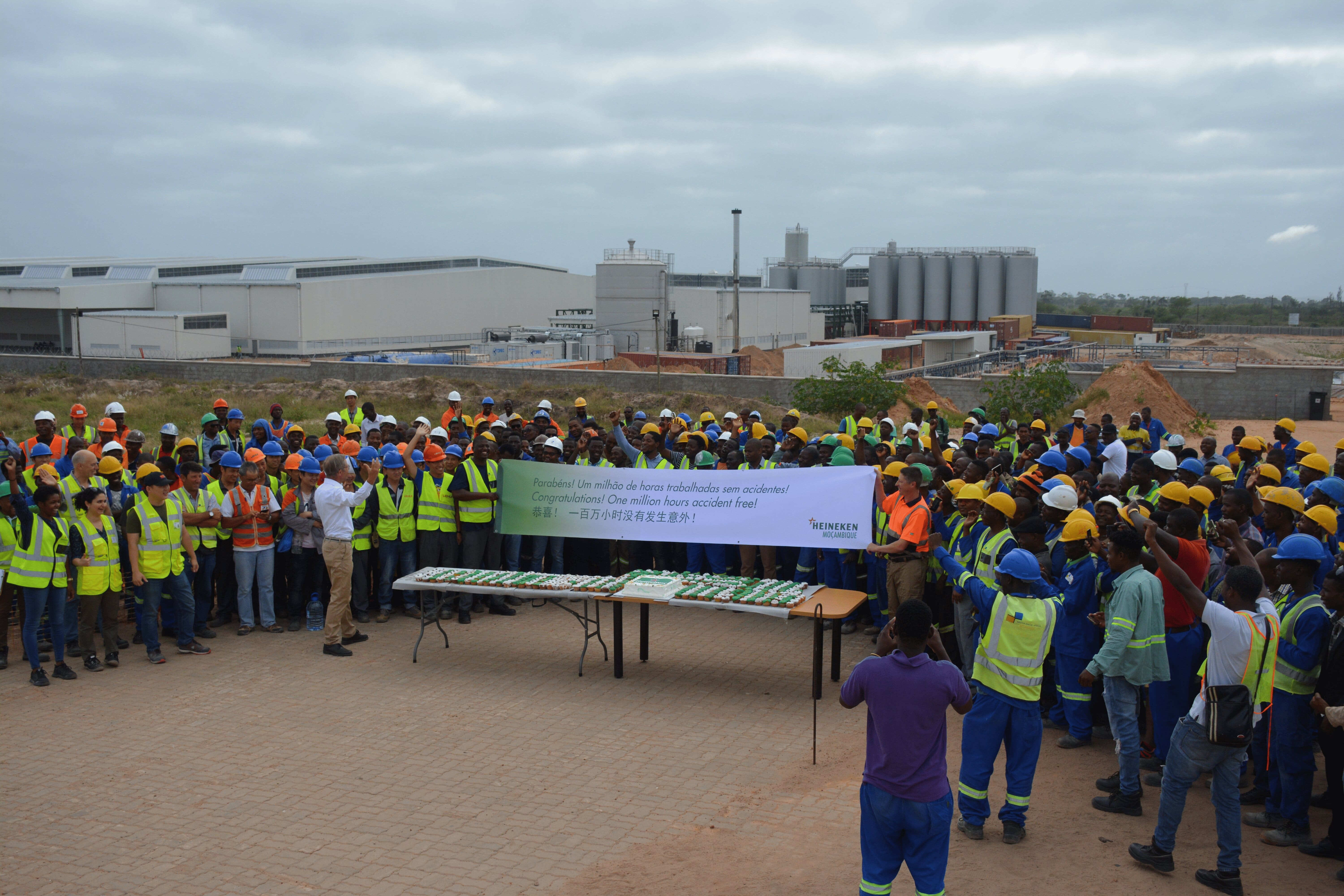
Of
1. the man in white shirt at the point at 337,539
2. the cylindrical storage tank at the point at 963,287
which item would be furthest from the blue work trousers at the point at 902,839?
the cylindrical storage tank at the point at 963,287

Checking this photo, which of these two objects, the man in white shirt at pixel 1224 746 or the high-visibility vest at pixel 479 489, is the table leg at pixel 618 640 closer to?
the high-visibility vest at pixel 479 489

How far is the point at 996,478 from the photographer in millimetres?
10539

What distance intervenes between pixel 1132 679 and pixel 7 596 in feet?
32.6

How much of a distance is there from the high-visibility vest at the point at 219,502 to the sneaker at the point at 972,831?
812 cm

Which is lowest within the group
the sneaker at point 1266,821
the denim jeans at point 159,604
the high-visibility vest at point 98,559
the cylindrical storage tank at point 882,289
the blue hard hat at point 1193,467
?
the sneaker at point 1266,821

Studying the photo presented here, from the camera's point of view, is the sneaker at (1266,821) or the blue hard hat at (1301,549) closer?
the blue hard hat at (1301,549)

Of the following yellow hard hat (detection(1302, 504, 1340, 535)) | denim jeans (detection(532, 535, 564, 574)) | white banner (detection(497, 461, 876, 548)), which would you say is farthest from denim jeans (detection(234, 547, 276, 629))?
yellow hard hat (detection(1302, 504, 1340, 535))

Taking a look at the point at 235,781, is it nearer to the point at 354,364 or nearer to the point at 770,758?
the point at 770,758

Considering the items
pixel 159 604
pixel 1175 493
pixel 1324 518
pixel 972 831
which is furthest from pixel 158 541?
pixel 1324 518

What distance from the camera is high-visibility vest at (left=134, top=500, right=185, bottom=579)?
9.94m

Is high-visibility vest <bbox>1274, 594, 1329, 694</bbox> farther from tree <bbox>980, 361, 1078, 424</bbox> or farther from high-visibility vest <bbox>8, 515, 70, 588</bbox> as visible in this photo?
tree <bbox>980, 361, 1078, 424</bbox>

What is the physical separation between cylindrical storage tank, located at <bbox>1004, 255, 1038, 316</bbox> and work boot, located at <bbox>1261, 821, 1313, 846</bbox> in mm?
89063

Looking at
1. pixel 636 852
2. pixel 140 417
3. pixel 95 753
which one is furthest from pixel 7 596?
pixel 140 417

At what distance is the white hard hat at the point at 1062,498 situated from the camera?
26.1 ft
